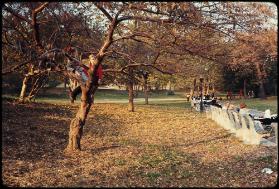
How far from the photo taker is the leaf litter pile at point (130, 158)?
7879 millimetres

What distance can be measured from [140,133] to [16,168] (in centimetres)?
778

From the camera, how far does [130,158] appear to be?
10125 millimetres

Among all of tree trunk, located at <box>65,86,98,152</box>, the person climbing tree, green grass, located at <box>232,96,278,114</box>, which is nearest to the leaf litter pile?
tree trunk, located at <box>65,86,98,152</box>

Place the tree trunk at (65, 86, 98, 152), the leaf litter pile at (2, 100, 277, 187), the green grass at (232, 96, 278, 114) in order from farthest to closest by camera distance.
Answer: the green grass at (232, 96, 278, 114), the tree trunk at (65, 86, 98, 152), the leaf litter pile at (2, 100, 277, 187)

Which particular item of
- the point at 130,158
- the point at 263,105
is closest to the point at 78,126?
the point at 130,158

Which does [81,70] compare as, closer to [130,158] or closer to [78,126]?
[78,126]

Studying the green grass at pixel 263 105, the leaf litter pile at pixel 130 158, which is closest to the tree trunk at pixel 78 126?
the leaf litter pile at pixel 130 158

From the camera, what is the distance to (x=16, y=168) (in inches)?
333

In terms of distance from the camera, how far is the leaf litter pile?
7.88m

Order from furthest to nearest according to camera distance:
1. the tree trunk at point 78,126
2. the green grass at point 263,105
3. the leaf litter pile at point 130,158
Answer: the green grass at point 263,105 < the tree trunk at point 78,126 < the leaf litter pile at point 130,158

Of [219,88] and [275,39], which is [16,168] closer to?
[275,39]

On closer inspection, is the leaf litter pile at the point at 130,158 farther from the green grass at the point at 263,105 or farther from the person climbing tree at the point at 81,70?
the green grass at the point at 263,105

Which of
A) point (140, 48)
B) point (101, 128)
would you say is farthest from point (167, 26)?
point (140, 48)

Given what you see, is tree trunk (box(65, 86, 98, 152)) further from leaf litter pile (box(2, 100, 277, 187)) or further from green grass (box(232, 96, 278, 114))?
green grass (box(232, 96, 278, 114))
